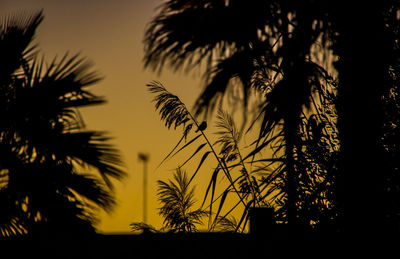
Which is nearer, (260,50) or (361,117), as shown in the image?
(361,117)

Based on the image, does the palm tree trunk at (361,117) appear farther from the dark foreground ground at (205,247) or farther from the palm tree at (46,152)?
the palm tree at (46,152)

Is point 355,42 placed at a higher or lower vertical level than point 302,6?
lower

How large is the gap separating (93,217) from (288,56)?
2047mm

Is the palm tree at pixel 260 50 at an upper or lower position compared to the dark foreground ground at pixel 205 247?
upper

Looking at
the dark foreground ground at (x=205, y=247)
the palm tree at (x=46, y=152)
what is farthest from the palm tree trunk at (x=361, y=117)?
the palm tree at (x=46, y=152)

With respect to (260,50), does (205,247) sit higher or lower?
lower

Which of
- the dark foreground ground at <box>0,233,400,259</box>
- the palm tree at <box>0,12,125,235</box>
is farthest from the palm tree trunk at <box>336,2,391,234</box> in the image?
the palm tree at <box>0,12,125,235</box>

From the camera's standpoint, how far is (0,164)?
3.69 metres

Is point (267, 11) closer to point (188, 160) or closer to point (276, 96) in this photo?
point (276, 96)

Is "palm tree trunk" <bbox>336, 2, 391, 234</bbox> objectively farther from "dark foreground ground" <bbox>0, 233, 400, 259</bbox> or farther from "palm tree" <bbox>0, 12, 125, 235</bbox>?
"palm tree" <bbox>0, 12, 125, 235</bbox>

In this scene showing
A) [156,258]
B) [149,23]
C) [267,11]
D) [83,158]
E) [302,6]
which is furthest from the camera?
[149,23]

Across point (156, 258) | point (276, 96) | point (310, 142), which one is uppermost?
point (276, 96)

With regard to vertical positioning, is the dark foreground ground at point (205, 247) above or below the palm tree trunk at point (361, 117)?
below

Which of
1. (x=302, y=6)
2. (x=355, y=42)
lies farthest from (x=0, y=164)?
(x=302, y=6)
